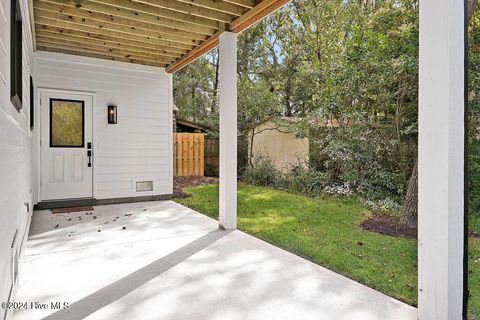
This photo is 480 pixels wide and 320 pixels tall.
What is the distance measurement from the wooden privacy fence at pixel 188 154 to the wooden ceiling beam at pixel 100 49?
3765 mm

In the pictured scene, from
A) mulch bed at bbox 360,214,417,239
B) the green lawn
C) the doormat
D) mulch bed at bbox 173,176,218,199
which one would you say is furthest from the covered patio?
mulch bed at bbox 360,214,417,239

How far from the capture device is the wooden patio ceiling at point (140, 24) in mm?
3973

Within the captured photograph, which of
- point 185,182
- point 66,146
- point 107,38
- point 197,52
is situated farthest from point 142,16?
point 185,182

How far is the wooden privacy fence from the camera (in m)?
10.1

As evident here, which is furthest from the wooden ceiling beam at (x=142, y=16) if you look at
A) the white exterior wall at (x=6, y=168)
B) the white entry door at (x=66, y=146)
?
the white entry door at (x=66, y=146)

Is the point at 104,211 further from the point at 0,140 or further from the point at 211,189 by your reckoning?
the point at 0,140

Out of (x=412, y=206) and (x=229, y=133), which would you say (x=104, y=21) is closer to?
(x=229, y=133)

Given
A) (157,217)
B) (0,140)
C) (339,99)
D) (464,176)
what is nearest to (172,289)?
(0,140)

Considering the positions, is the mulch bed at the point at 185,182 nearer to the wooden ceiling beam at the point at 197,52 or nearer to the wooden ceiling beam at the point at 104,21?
the wooden ceiling beam at the point at 197,52

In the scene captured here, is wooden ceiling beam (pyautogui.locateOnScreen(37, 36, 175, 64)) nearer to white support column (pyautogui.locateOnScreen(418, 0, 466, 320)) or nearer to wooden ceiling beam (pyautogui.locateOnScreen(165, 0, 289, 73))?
wooden ceiling beam (pyautogui.locateOnScreen(165, 0, 289, 73))

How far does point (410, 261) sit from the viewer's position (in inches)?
124

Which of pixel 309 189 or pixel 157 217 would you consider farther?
pixel 309 189

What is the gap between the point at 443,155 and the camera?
1.94 metres

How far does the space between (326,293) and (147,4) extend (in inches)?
150
